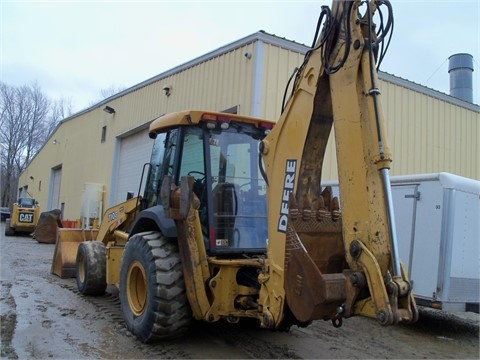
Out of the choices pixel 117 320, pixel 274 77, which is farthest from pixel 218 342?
pixel 274 77

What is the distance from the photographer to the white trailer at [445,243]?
642 cm

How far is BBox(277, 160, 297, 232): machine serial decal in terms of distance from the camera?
3.87 m

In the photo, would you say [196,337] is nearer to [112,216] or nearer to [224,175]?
[224,175]

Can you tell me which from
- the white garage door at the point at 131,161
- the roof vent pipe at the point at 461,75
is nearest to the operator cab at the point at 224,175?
the white garage door at the point at 131,161

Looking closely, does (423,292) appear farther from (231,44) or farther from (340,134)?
(231,44)

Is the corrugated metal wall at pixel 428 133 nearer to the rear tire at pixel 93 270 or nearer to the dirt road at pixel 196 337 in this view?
the dirt road at pixel 196 337

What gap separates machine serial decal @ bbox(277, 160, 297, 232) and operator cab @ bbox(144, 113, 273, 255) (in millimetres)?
1034

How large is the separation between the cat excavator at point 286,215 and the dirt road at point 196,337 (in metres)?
0.36

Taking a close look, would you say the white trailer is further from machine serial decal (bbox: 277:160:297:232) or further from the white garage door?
the white garage door

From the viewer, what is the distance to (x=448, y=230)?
650cm

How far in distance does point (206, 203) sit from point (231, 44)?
23.0ft

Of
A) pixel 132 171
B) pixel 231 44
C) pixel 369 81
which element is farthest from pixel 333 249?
pixel 132 171

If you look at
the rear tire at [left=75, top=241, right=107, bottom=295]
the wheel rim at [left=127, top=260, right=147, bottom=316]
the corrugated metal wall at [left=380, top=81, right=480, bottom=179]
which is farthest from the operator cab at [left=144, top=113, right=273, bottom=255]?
the corrugated metal wall at [left=380, top=81, right=480, bottom=179]

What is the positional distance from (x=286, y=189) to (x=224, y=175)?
1.29 m
